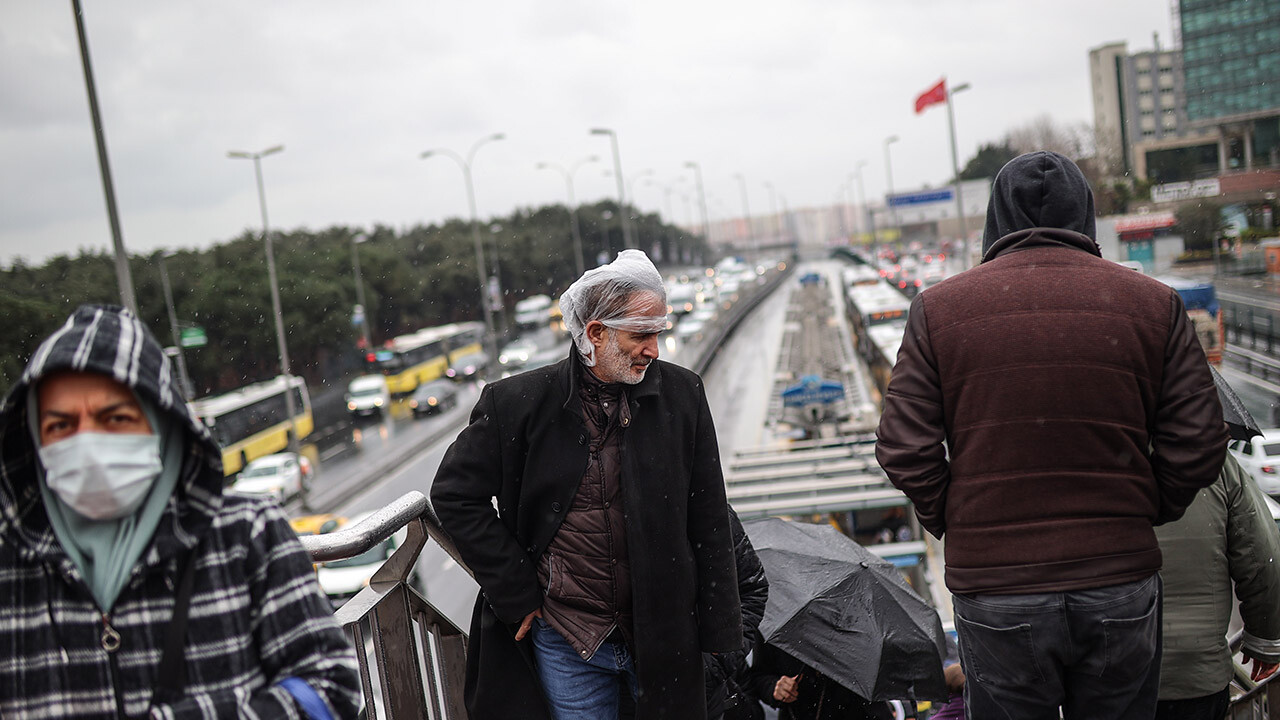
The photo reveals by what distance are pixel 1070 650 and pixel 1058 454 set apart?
47 centimetres

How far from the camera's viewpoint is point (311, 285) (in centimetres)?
4328

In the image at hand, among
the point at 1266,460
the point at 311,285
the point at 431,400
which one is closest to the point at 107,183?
the point at 1266,460

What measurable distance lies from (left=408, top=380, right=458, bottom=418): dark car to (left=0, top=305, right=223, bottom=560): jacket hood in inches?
1534

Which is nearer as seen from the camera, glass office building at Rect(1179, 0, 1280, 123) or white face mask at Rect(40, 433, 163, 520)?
white face mask at Rect(40, 433, 163, 520)

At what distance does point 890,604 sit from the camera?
3.86m

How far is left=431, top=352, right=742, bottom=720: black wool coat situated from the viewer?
2521mm

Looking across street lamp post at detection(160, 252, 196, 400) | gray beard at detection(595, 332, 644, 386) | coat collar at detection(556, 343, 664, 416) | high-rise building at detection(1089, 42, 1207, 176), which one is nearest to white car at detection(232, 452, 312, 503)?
street lamp post at detection(160, 252, 196, 400)

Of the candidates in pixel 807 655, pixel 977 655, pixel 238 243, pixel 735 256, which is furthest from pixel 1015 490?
pixel 735 256

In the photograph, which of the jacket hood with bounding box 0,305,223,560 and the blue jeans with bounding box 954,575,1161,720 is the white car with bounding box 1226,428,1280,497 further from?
the jacket hood with bounding box 0,305,223,560

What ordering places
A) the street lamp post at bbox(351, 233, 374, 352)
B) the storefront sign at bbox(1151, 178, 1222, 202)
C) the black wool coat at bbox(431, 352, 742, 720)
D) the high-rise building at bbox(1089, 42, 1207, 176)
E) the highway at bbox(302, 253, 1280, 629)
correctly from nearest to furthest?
the black wool coat at bbox(431, 352, 742, 720) < the storefront sign at bbox(1151, 178, 1222, 202) < the highway at bbox(302, 253, 1280, 629) < the high-rise building at bbox(1089, 42, 1207, 176) < the street lamp post at bbox(351, 233, 374, 352)

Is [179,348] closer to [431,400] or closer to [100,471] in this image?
[431,400]

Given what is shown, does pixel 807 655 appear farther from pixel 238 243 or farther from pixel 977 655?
pixel 238 243

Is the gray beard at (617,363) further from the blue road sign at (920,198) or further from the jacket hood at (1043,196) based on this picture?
the blue road sign at (920,198)

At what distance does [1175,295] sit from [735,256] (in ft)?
420
